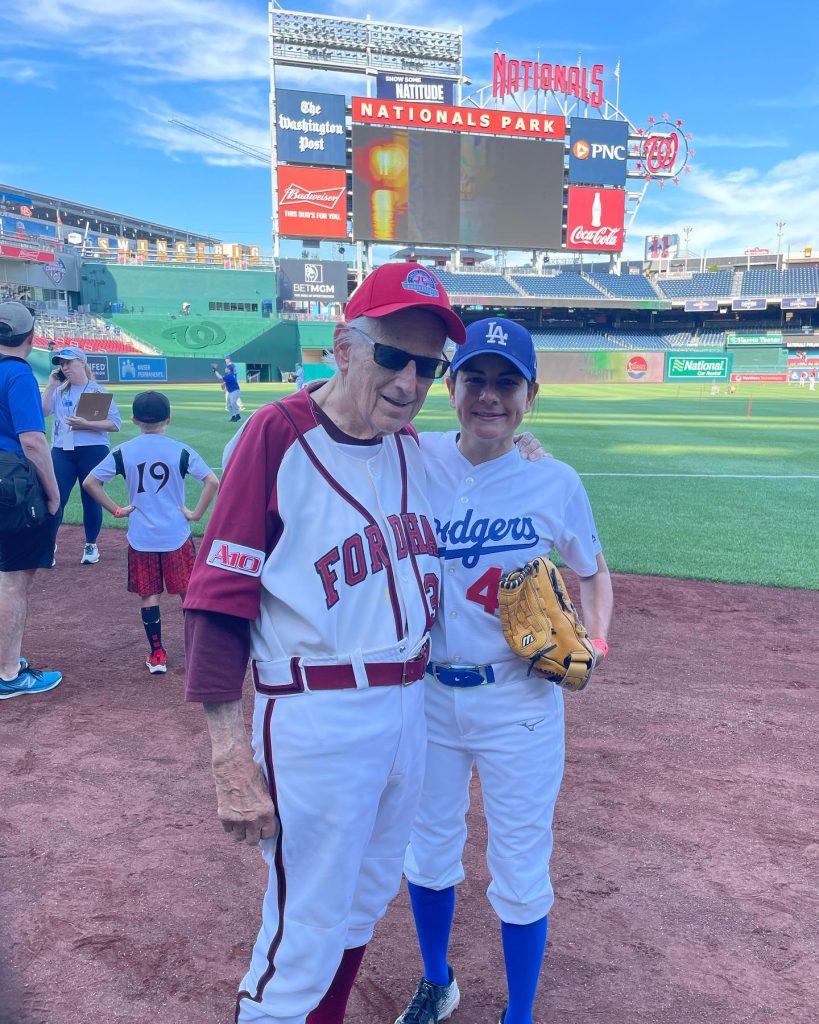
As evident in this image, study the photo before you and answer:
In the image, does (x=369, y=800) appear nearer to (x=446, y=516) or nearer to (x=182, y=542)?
(x=446, y=516)

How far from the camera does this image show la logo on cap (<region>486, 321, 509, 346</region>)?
7.07 ft

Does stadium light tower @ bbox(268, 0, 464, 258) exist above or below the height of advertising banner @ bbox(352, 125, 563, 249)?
above

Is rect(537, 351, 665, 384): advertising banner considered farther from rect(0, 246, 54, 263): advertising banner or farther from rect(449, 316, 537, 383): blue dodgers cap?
rect(449, 316, 537, 383): blue dodgers cap

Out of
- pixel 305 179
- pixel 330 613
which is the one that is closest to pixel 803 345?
pixel 305 179

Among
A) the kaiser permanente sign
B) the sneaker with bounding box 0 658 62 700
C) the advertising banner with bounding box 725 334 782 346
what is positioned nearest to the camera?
the sneaker with bounding box 0 658 62 700

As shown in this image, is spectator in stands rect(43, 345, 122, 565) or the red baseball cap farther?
spectator in stands rect(43, 345, 122, 565)

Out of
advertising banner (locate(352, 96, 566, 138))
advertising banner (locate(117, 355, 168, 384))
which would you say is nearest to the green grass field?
advertising banner (locate(117, 355, 168, 384))

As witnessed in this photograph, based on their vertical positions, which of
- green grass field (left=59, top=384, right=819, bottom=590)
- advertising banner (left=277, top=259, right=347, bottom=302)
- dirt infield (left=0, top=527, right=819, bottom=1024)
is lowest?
dirt infield (left=0, top=527, right=819, bottom=1024)

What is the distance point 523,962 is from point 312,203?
53.1 metres

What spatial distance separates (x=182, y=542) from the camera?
16.5 ft

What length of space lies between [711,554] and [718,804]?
185 inches

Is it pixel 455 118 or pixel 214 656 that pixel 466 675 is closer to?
pixel 214 656

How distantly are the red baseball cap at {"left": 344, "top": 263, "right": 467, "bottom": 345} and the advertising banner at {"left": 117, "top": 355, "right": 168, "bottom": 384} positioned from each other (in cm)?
3911

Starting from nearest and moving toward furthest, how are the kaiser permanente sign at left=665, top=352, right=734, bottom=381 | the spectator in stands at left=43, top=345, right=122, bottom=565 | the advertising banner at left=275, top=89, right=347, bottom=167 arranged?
the spectator in stands at left=43, top=345, right=122, bottom=565 → the kaiser permanente sign at left=665, top=352, right=734, bottom=381 → the advertising banner at left=275, top=89, right=347, bottom=167
